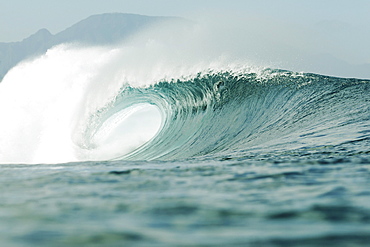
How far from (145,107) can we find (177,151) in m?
6.17

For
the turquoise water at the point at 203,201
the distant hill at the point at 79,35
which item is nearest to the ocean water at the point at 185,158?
the turquoise water at the point at 203,201

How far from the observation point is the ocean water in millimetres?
1708

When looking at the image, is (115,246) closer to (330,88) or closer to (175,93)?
(330,88)

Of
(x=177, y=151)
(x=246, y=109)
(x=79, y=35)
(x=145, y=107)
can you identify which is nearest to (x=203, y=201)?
(x=177, y=151)

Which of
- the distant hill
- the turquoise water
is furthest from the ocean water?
the distant hill

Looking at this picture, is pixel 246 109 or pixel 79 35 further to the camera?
pixel 79 35

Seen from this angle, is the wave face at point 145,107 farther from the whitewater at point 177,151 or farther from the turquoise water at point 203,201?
the turquoise water at point 203,201

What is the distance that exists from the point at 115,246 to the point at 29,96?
13609mm

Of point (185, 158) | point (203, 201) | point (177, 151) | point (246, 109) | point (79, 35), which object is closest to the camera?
point (203, 201)

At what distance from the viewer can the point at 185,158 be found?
5.07m

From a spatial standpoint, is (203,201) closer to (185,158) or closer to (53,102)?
(185,158)

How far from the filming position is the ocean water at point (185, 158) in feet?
5.60

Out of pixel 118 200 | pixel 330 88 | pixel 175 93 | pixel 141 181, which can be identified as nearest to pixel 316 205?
pixel 118 200

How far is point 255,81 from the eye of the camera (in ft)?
41.1
